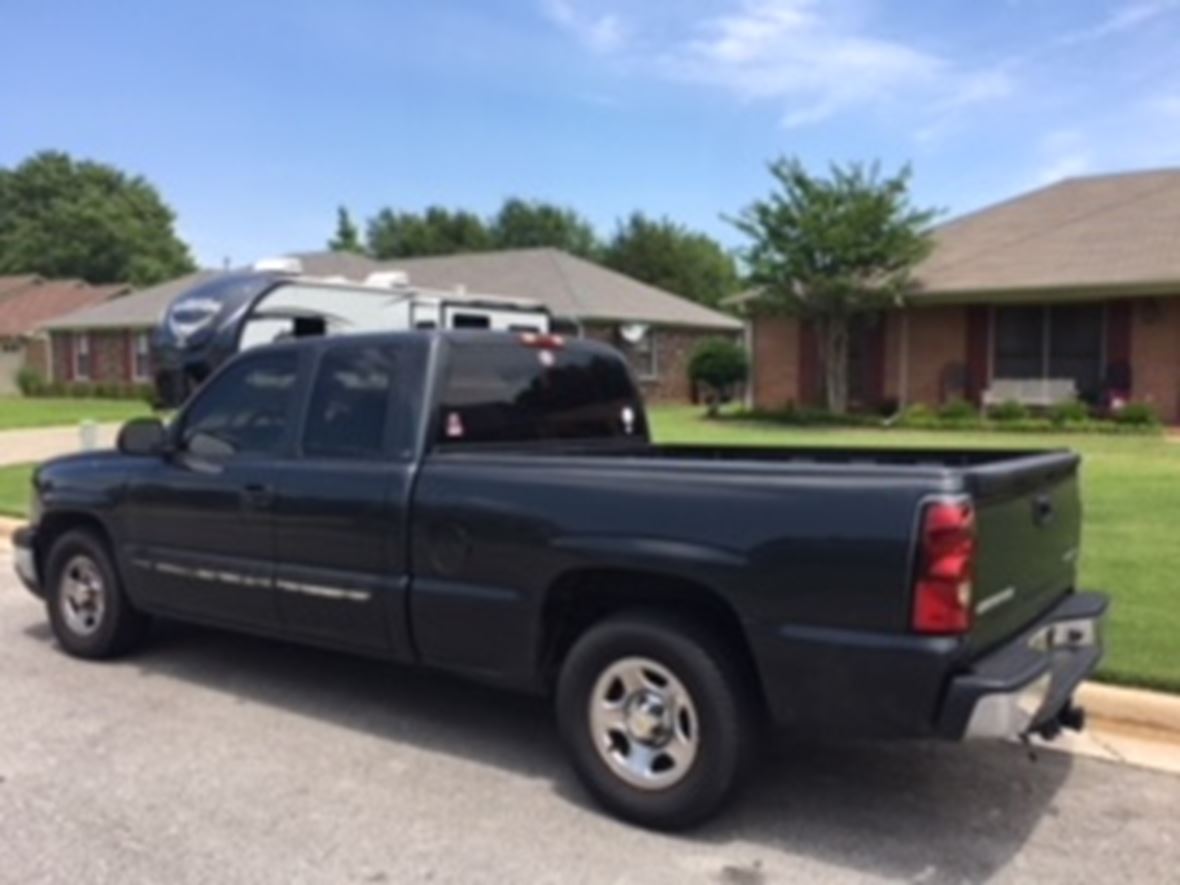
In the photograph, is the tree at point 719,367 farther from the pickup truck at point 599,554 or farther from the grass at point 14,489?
the pickup truck at point 599,554

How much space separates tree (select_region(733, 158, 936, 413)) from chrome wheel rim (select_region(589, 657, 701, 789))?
64.4 feet

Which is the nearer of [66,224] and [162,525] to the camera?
[162,525]

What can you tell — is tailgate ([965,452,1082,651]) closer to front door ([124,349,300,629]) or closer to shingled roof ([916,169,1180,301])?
front door ([124,349,300,629])

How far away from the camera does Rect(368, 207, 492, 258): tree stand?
63656 millimetres

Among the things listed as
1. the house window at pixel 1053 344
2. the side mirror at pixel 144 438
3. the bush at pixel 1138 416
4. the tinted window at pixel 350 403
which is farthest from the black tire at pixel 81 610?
the house window at pixel 1053 344

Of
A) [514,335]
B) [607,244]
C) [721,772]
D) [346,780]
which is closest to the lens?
[721,772]

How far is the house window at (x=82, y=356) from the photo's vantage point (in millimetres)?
41125

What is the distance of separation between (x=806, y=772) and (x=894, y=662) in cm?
130

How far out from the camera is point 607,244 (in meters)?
62.6

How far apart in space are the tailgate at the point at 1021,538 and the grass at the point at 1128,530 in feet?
4.13

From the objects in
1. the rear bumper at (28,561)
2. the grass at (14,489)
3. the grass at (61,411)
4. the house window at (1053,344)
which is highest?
the house window at (1053,344)

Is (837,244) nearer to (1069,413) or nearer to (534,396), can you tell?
(1069,413)

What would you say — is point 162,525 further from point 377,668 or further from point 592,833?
point 592,833

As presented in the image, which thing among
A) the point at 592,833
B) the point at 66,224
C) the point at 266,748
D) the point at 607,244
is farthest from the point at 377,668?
the point at 66,224
